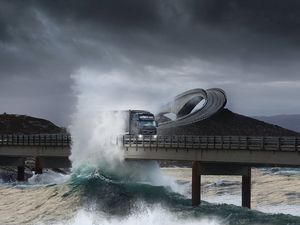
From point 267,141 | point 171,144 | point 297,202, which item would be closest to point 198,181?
point 171,144

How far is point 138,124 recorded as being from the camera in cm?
7512

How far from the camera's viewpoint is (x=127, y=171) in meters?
71.5

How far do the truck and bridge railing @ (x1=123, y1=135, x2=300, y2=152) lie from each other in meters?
3.35

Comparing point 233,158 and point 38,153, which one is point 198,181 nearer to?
point 233,158

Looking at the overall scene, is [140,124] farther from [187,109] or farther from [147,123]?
[187,109]

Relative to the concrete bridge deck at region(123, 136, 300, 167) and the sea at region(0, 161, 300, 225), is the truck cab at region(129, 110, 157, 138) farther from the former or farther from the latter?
the concrete bridge deck at region(123, 136, 300, 167)

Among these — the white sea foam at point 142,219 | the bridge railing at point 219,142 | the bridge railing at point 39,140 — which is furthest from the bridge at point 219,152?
the white sea foam at point 142,219

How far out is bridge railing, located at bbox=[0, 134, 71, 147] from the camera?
8031cm

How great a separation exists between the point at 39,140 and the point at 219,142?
34.8 m

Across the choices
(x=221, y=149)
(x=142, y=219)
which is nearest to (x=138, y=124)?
(x=221, y=149)

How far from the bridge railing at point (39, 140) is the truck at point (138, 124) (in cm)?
880

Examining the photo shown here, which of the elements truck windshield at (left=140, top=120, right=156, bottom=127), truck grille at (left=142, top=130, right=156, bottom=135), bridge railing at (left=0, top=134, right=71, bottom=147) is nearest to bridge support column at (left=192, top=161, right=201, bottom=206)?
truck grille at (left=142, top=130, right=156, bottom=135)

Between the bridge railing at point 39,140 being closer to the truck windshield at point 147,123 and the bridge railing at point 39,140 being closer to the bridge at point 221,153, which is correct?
the truck windshield at point 147,123

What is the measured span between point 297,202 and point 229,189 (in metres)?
17.8
